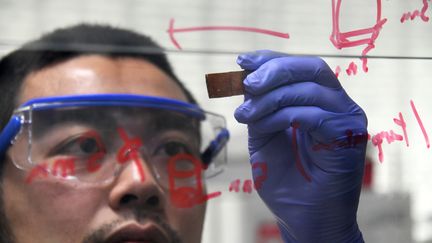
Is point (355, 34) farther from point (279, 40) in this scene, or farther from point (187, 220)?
point (187, 220)

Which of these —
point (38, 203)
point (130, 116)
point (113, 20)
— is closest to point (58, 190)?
point (38, 203)

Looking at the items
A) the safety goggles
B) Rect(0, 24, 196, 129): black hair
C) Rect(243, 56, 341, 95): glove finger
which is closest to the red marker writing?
the safety goggles

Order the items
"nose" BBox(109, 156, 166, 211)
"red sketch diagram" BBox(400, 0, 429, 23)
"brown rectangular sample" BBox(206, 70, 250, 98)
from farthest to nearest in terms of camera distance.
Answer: "nose" BBox(109, 156, 166, 211)
"red sketch diagram" BBox(400, 0, 429, 23)
"brown rectangular sample" BBox(206, 70, 250, 98)

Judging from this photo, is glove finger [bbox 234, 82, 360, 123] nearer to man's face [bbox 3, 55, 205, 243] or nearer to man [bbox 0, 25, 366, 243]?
man [bbox 0, 25, 366, 243]

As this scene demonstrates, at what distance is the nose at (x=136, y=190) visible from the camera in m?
1.08

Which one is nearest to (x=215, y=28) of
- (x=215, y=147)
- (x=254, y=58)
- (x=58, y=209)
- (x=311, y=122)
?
(x=254, y=58)

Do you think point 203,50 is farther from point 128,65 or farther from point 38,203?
point 38,203

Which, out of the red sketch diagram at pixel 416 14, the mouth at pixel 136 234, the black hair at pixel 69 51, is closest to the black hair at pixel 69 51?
the black hair at pixel 69 51

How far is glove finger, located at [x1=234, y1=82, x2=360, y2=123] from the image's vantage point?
0.92m

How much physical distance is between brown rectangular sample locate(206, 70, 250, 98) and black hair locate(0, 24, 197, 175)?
0.12m

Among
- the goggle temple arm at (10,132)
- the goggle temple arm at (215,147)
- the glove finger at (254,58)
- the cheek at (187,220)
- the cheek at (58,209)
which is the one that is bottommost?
the cheek at (187,220)

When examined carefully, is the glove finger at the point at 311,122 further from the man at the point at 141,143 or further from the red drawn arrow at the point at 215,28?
the red drawn arrow at the point at 215,28

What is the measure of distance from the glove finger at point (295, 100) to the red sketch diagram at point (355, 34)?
0.06m

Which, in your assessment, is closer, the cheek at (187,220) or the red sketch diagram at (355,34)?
the red sketch diagram at (355,34)
